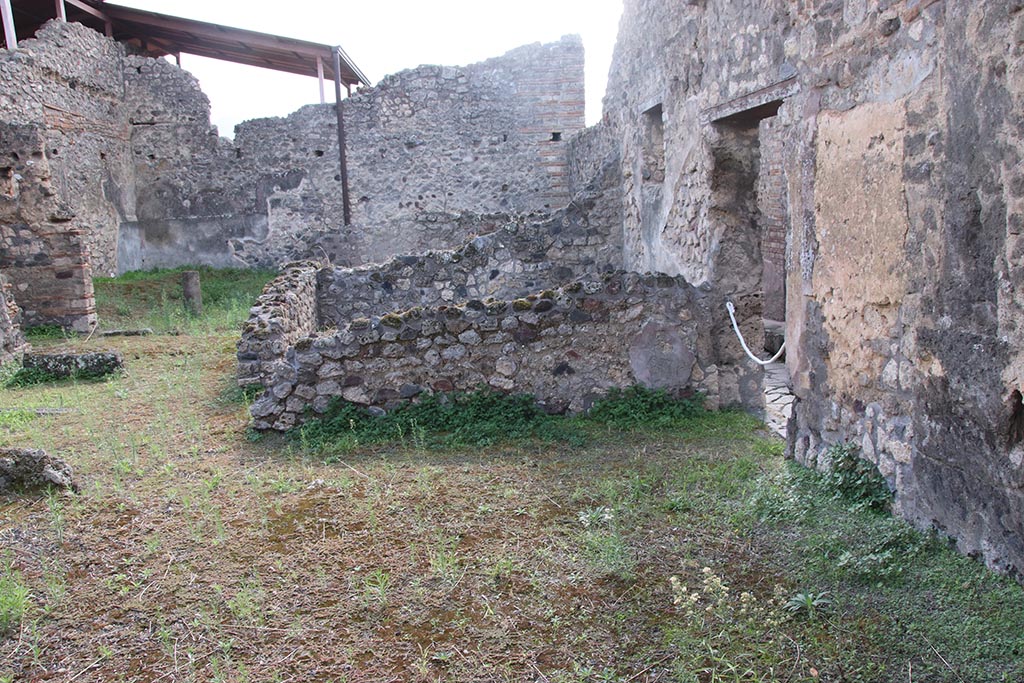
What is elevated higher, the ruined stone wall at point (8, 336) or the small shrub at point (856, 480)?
the ruined stone wall at point (8, 336)

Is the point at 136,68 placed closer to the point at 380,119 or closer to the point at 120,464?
the point at 380,119

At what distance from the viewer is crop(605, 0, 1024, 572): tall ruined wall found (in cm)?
269

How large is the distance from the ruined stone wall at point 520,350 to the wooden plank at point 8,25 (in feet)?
42.8

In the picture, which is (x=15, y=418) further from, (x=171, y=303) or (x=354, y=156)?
(x=354, y=156)

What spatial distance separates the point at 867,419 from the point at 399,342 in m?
3.04

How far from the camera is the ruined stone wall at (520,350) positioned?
5.32 meters

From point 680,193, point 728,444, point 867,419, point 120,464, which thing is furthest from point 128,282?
point 867,419

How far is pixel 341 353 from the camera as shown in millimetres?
5316

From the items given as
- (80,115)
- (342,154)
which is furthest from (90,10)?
(342,154)

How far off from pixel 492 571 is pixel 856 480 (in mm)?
1828

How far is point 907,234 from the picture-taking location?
10.7 ft

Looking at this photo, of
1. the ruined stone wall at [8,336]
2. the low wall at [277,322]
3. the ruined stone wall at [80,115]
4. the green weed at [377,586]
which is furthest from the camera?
the ruined stone wall at [80,115]

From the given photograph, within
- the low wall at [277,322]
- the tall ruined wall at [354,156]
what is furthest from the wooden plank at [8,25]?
the low wall at [277,322]

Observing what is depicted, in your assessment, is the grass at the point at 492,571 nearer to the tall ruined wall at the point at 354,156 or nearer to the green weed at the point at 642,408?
the green weed at the point at 642,408
